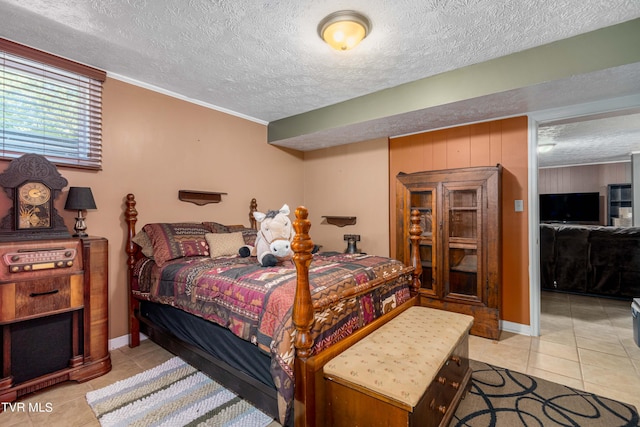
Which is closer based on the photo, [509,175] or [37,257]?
[37,257]

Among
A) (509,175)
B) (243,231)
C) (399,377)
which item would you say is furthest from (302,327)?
(509,175)

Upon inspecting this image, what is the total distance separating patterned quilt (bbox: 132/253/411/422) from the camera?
160cm

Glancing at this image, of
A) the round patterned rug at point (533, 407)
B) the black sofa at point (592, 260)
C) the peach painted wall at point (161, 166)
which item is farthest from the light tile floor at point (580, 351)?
the peach painted wall at point (161, 166)

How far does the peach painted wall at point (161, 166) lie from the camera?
2.79m

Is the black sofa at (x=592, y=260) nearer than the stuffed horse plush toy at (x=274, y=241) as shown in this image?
No

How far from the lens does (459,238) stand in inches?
125

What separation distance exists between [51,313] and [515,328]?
409 cm

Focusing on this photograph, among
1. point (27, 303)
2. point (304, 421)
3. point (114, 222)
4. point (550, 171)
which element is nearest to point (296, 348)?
point (304, 421)

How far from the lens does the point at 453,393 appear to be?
1.83 metres

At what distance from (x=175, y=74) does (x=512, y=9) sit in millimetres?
2743

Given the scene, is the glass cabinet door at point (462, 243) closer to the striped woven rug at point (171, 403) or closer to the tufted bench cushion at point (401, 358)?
the tufted bench cushion at point (401, 358)

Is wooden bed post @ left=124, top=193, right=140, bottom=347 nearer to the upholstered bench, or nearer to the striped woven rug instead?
the striped woven rug

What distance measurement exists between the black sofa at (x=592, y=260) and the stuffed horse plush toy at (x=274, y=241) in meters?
4.14

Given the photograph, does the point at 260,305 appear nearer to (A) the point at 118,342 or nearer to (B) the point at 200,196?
(A) the point at 118,342
